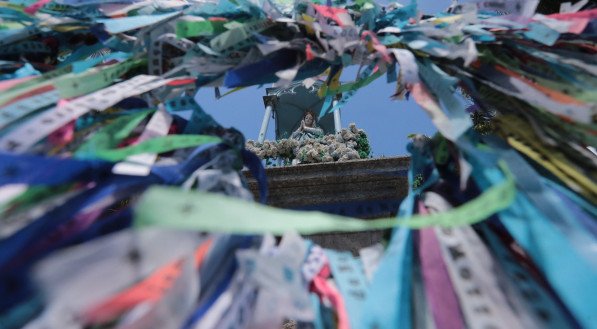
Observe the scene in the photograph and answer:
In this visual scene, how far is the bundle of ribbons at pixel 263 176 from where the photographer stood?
1.58 ft

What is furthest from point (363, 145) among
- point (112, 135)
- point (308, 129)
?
point (112, 135)

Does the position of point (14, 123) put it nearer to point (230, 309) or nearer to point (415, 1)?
point (230, 309)

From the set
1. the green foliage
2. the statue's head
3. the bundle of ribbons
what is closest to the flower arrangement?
the green foliage

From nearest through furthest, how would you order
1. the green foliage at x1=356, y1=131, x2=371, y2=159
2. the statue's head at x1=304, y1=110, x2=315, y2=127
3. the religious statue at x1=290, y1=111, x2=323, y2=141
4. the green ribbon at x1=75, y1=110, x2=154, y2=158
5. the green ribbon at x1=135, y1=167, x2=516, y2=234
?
1. the green ribbon at x1=135, y1=167, x2=516, y2=234
2. the green ribbon at x1=75, y1=110, x2=154, y2=158
3. the green foliage at x1=356, y1=131, x2=371, y2=159
4. the religious statue at x1=290, y1=111, x2=323, y2=141
5. the statue's head at x1=304, y1=110, x2=315, y2=127

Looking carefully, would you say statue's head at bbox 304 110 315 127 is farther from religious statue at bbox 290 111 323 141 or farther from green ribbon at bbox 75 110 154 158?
green ribbon at bbox 75 110 154 158

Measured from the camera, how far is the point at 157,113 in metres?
0.85

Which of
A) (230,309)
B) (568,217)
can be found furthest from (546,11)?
(230,309)

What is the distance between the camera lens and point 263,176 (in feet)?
2.96

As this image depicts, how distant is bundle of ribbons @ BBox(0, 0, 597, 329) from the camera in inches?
19.0

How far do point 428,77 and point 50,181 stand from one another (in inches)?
27.3

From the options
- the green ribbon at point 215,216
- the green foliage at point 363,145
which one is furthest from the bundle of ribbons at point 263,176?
the green foliage at point 363,145

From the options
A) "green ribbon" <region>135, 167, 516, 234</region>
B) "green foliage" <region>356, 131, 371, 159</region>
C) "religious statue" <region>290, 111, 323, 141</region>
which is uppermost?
"green ribbon" <region>135, 167, 516, 234</region>

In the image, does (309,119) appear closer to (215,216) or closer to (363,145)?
(363,145)

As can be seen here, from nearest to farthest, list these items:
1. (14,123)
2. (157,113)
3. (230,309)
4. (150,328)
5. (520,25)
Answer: (150,328) → (230,309) → (14,123) → (157,113) → (520,25)
